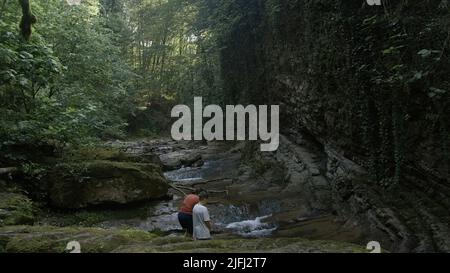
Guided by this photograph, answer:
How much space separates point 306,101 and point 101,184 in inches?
273

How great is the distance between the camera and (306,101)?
45.7 ft

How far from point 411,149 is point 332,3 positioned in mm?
4995

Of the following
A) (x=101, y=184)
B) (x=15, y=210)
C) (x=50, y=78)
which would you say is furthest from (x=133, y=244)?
(x=101, y=184)

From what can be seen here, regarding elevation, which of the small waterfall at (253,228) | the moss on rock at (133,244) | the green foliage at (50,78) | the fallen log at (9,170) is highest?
the green foliage at (50,78)

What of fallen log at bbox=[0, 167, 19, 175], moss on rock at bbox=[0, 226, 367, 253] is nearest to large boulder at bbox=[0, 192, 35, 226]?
fallen log at bbox=[0, 167, 19, 175]

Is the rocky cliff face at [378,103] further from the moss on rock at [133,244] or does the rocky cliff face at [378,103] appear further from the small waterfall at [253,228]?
the moss on rock at [133,244]

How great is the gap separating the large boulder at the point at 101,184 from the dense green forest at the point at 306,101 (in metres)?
0.06

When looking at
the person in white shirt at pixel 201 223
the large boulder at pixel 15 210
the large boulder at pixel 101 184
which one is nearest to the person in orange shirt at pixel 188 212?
the person in white shirt at pixel 201 223

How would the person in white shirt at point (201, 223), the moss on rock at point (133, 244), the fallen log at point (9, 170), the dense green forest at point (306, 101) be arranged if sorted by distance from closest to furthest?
the moss on rock at point (133, 244) < the person in white shirt at point (201, 223) < the dense green forest at point (306, 101) < the fallen log at point (9, 170)

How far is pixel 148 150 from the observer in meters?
25.9

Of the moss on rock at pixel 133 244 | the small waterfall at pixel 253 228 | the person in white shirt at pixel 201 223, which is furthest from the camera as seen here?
the small waterfall at pixel 253 228

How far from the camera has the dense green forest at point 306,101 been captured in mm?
7914
